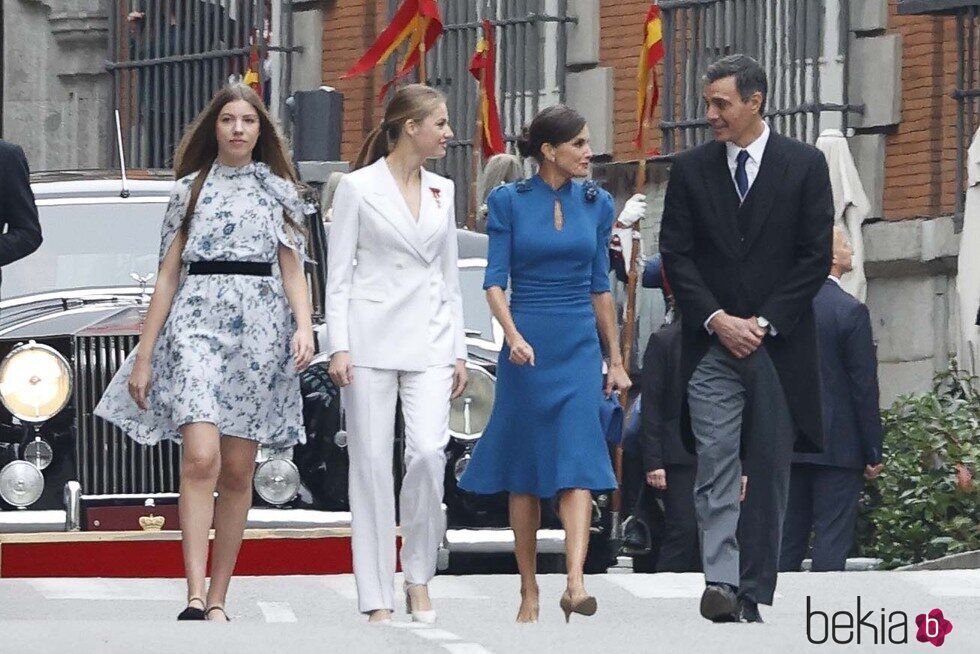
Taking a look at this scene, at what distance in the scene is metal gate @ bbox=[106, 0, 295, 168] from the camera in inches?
1121

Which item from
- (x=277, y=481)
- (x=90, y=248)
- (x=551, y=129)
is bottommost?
(x=277, y=481)

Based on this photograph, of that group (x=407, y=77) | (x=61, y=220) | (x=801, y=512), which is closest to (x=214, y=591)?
(x=61, y=220)

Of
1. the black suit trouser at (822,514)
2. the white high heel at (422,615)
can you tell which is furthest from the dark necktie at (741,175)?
the black suit trouser at (822,514)

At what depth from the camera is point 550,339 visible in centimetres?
1072

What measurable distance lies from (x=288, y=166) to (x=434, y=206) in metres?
0.51

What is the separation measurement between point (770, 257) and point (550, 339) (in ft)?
2.79

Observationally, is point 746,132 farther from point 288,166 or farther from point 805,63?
point 805,63

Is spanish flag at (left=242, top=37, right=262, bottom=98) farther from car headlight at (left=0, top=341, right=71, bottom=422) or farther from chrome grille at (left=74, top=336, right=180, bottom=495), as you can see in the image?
car headlight at (left=0, top=341, right=71, bottom=422)

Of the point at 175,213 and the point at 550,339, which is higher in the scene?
the point at 175,213

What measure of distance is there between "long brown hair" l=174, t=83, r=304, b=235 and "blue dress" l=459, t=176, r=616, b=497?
29.0 inches

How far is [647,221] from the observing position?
22.8 meters

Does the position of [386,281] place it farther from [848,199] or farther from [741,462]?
[848,199]

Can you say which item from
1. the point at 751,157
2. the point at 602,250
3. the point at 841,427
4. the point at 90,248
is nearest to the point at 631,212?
the point at 841,427

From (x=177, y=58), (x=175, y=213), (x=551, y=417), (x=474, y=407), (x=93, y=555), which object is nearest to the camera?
(x=175, y=213)
